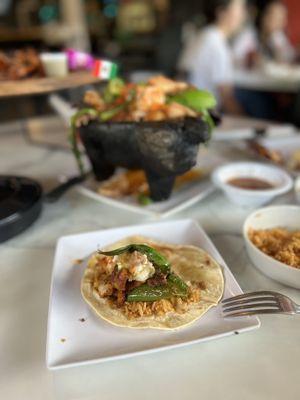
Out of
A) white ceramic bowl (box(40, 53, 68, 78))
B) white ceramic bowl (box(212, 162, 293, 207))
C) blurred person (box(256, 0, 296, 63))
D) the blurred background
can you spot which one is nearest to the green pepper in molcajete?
white ceramic bowl (box(212, 162, 293, 207))

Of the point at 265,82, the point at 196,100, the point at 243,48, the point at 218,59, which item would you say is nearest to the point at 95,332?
the point at 196,100

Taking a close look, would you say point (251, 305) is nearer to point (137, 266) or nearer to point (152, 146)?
point (137, 266)

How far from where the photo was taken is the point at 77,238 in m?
0.80

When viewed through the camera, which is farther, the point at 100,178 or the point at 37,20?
the point at 37,20

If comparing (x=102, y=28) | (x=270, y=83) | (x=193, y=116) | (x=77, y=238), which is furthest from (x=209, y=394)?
(x=102, y=28)

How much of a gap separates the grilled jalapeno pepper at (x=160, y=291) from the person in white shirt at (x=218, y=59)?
116 inches

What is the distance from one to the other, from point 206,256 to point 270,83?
8.44ft

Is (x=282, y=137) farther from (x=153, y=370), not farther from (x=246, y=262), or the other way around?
(x=153, y=370)

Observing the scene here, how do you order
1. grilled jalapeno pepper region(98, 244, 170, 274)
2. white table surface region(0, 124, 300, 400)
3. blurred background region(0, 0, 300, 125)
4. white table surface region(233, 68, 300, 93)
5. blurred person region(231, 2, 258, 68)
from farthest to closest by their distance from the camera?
1. blurred person region(231, 2, 258, 68)
2. blurred background region(0, 0, 300, 125)
3. white table surface region(233, 68, 300, 93)
4. grilled jalapeno pepper region(98, 244, 170, 274)
5. white table surface region(0, 124, 300, 400)

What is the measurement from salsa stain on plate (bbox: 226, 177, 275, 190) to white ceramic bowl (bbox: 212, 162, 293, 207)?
1 centimetres

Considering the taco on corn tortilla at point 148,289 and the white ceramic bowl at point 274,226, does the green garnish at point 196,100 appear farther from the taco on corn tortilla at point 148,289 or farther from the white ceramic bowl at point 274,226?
the taco on corn tortilla at point 148,289

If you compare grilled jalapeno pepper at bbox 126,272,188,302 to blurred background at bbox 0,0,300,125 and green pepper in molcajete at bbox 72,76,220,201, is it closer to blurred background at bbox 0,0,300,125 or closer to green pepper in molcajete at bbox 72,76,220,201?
green pepper in molcajete at bbox 72,76,220,201

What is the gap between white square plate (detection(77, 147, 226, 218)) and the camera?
95 centimetres

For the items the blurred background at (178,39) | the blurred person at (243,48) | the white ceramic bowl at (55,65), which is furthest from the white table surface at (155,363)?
the blurred person at (243,48)
